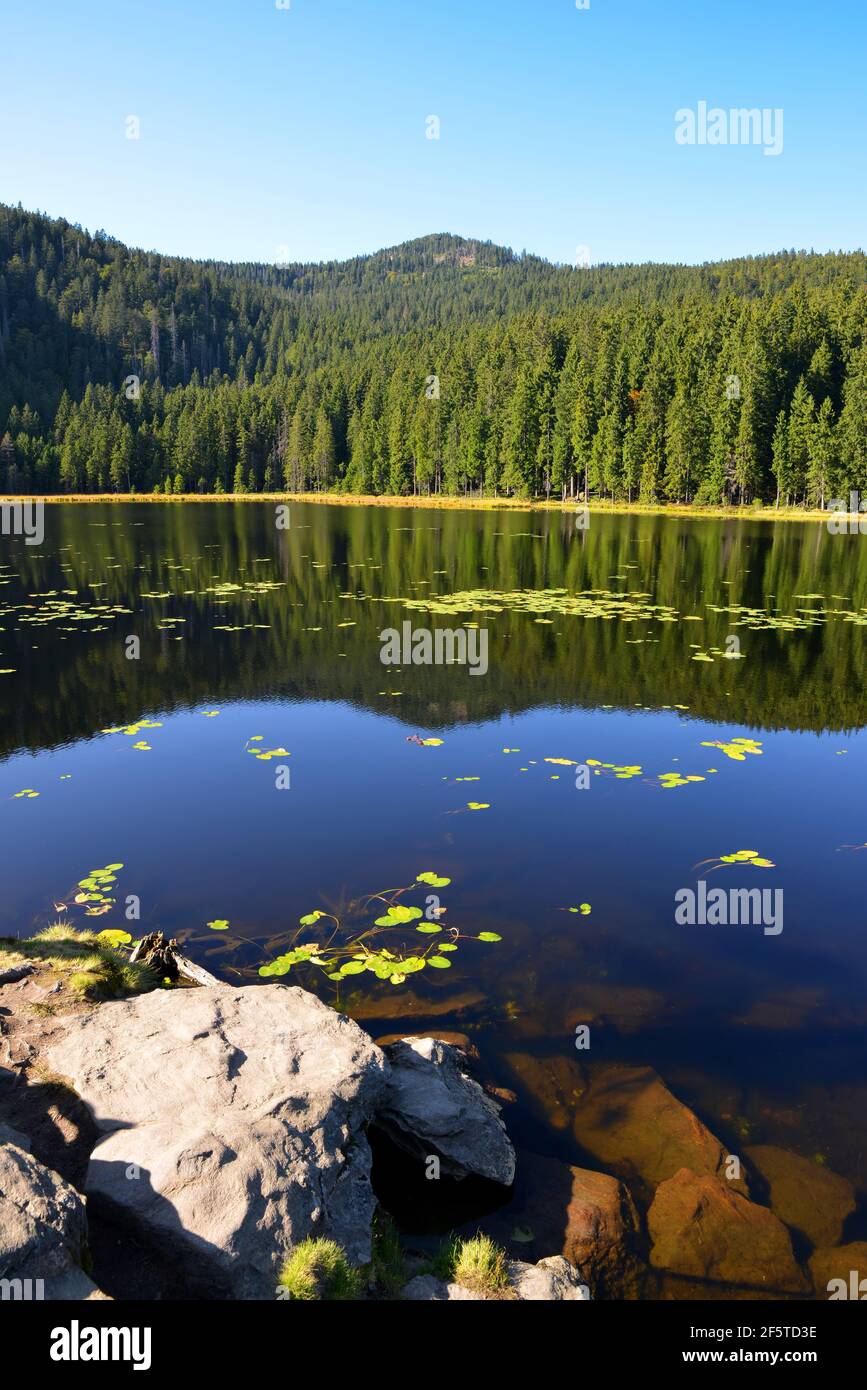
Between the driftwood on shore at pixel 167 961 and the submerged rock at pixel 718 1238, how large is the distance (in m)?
5.01

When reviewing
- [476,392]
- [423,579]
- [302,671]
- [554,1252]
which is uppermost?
[476,392]

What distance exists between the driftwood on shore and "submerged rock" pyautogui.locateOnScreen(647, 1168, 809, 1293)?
5.01 m

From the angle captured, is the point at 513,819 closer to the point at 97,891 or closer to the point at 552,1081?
the point at 552,1081

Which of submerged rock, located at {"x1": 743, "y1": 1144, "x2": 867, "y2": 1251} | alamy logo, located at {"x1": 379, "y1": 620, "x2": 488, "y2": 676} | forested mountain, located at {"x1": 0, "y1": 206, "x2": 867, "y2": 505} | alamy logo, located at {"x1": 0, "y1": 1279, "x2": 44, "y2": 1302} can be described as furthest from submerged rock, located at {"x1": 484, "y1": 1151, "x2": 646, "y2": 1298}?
forested mountain, located at {"x1": 0, "y1": 206, "x2": 867, "y2": 505}

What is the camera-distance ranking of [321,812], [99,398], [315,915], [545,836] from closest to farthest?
[315,915]
[545,836]
[321,812]
[99,398]

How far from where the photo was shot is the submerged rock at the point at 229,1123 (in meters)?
5.55

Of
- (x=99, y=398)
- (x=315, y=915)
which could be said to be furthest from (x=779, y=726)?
(x=99, y=398)

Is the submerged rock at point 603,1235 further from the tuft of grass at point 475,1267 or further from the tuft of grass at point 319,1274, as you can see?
the tuft of grass at point 319,1274

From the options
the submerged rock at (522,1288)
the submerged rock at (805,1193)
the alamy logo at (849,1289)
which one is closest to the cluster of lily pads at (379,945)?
the submerged rock at (522,1288)

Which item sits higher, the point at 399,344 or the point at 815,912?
the point at 399,344

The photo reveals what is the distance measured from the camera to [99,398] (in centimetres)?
16500

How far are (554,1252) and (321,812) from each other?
8.61 m

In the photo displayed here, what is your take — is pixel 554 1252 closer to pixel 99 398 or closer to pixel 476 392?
pixel 476 392
